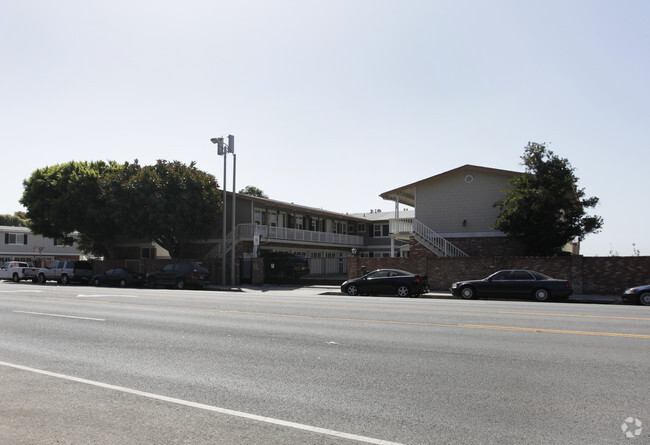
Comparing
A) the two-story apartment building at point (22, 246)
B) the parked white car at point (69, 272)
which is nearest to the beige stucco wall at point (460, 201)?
the parked white car at point (69, 272)

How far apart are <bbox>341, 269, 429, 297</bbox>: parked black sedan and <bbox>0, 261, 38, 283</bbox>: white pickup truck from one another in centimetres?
2822

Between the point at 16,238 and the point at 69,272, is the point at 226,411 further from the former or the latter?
the point at 16,238

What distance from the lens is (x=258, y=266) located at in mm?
32438

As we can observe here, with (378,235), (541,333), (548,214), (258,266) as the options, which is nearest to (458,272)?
(548,214)

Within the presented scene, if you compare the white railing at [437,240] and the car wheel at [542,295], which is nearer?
the car wheel at [542,295]

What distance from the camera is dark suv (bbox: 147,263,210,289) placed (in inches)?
1201

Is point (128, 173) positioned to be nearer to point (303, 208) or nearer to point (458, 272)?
point (303, 208)

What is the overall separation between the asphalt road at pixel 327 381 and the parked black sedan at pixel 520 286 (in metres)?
7.76

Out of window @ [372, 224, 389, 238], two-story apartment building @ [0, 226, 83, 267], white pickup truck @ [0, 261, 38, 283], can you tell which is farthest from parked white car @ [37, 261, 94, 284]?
window @ [372, 224, 389, 238]

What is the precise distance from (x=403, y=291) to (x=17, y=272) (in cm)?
3273

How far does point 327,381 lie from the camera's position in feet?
21.8

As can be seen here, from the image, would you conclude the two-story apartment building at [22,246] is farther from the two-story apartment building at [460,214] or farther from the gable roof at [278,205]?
the two-story apartment building at [460,214]

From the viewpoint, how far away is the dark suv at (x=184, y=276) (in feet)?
100

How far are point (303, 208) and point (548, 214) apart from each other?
23.7 metres
